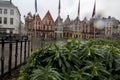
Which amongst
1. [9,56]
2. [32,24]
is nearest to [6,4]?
[32,24]

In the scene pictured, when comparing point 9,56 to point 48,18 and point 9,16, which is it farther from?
point 48,18

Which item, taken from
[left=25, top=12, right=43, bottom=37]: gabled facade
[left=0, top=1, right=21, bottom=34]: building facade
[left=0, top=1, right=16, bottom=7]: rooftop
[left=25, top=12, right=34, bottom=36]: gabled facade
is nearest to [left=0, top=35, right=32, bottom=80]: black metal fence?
[left=25, top=12, right=43, bottom=37]: gabled facade

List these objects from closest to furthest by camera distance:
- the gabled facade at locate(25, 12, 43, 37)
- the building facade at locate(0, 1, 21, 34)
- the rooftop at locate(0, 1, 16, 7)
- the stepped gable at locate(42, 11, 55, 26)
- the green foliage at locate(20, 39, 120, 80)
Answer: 1. the green foliage at locate(20, 39, 120, 80)
2. the gabled facade at locate(25, 12, 43, 37)
3. the building facade at locate(0, 1, 21, 34)
4. the rooftop at locate(0, 1, 16, 7)
5. the stepped gable at locate(42, 11, 55, 26)

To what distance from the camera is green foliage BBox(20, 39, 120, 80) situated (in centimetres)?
331

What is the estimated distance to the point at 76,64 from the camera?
11.7 feet

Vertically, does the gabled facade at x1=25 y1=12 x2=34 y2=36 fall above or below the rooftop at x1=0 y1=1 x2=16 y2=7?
below

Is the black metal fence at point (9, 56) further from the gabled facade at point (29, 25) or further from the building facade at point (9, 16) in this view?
the building facade at point (9, 16)

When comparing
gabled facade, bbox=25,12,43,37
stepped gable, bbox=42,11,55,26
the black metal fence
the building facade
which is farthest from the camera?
stepped gable, bbox=42,11,55,26

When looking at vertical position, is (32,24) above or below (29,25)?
above

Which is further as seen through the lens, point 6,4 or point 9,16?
point 9,16

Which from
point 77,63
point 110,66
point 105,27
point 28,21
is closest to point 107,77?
point 110,66

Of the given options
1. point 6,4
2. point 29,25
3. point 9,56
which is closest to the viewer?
point 9,56

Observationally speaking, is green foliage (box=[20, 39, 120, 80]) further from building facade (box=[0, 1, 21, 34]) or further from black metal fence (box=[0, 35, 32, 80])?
building facade (box=[0, 1, 21, 34])

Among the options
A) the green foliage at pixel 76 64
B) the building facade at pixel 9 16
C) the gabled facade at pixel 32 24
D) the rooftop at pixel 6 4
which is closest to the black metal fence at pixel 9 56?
the green foliage at pixel 76 64
